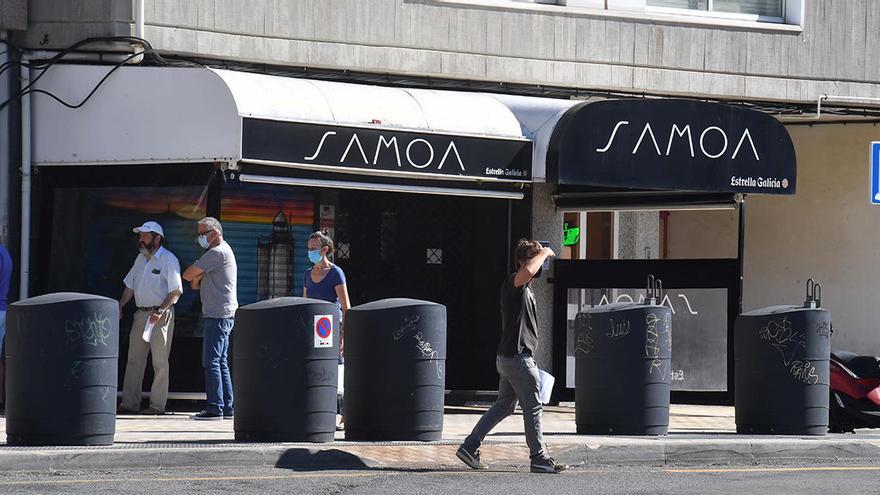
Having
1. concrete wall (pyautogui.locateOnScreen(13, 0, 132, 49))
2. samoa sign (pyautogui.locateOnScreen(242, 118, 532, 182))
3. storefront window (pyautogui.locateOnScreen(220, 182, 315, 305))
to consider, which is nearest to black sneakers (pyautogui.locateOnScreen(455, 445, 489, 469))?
samoa sign (pyautogui.locateOnScreen(242, 118, 532, 182))

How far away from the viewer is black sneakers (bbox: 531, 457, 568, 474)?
1098 centimetres

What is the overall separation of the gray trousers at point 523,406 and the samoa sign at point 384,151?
13.1 feet

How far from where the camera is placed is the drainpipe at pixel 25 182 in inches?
584

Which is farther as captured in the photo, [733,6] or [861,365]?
[733,6]

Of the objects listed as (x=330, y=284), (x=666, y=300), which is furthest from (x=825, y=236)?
(x=330, y=284)

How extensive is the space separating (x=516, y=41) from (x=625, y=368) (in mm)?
5061

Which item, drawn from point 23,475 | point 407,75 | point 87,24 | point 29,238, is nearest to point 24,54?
point 87,24

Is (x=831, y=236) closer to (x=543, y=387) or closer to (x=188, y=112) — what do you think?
(x=188, y=112)

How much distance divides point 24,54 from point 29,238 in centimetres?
177

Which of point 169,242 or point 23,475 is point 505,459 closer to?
point 23,475

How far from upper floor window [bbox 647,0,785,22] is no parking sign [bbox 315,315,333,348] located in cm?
728

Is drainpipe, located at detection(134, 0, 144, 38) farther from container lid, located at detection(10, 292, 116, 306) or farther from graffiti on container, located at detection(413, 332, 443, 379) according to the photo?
graffiti on container, located at detection(413, 332, 443, 379)

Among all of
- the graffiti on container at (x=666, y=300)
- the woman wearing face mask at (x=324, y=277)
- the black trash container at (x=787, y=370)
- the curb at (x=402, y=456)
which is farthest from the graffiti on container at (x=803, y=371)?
the woman wearing face mask at (x=324, y=277)

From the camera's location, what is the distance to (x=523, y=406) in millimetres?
11047
